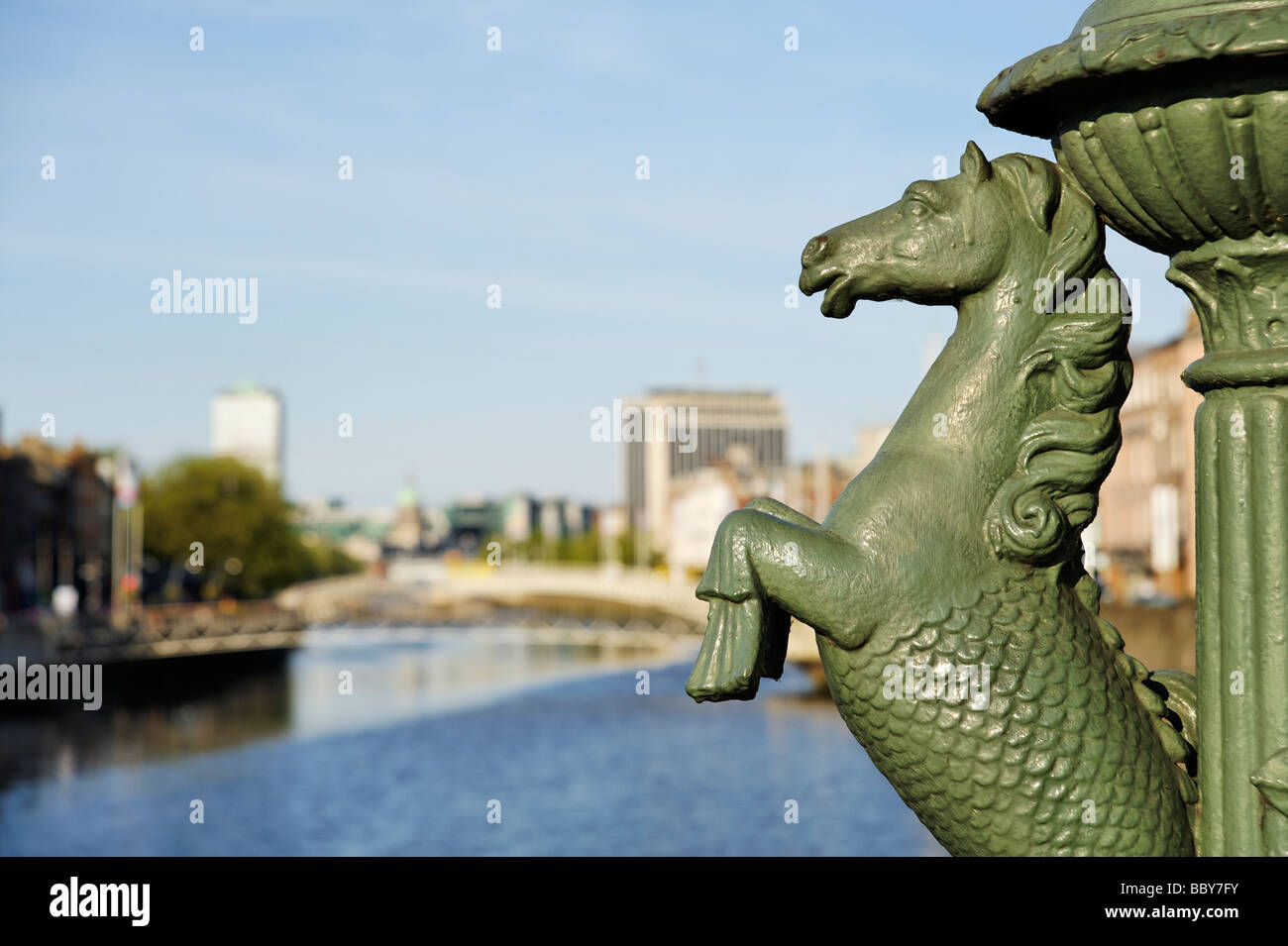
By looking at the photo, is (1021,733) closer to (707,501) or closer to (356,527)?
(707,501)

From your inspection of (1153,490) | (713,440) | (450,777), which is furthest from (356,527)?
(450,777)

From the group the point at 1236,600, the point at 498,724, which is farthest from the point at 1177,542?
the point at 1236,600

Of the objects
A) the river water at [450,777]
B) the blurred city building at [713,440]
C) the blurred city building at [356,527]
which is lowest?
the river water at [450,777]

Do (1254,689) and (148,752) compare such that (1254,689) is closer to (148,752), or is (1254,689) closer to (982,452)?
(982,452)

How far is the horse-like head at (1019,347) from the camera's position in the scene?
279 cm

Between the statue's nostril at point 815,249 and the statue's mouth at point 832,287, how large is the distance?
0.02 m

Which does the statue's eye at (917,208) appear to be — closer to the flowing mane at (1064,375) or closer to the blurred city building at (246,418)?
the flowing mane at (1064,375)

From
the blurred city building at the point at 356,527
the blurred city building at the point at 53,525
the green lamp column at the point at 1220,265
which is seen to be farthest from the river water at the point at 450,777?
the blurred city building at the point at 356,527

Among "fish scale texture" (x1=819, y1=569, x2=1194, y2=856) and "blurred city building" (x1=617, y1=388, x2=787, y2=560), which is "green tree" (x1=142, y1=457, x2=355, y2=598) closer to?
"blurred city building" (x1=617, y1=388, x2=787, y2=560)

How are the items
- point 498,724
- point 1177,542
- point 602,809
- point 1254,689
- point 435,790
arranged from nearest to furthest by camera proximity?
point 1254,689 → point 602,809 → point 435,790 → point 498,724 → point 1177,542

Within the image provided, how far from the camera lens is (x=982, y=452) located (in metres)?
2.81

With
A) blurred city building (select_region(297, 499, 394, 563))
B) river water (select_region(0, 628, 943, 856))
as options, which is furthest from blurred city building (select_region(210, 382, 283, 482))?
river water (select_region(0, 628, 943, 856))
